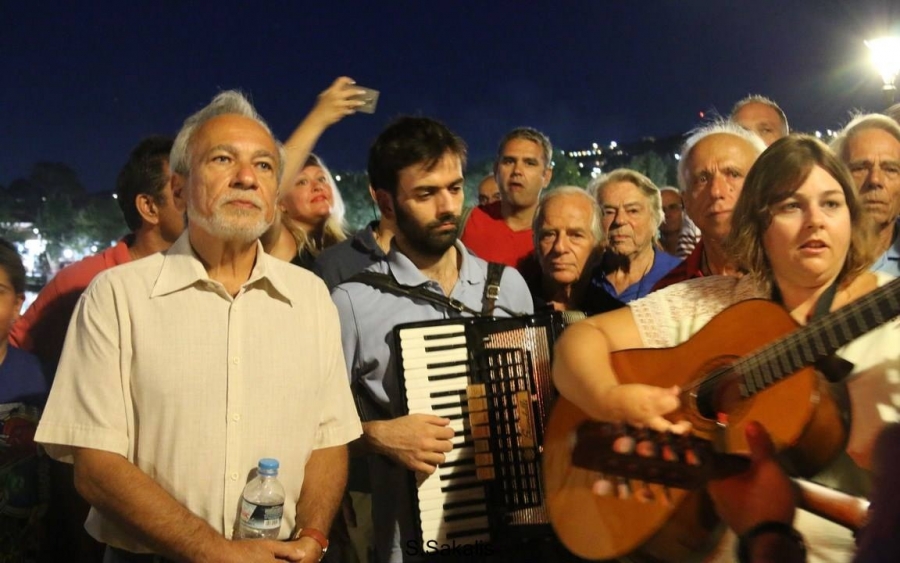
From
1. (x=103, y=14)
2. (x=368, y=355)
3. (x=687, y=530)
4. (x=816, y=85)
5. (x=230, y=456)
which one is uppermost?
(x=103, y=14)

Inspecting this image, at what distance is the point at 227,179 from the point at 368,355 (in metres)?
0.82

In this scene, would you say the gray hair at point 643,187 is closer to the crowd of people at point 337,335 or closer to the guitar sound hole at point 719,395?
the crowd of people at point 337,335

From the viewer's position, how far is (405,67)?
854 centimetres

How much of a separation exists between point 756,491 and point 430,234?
4.75ft

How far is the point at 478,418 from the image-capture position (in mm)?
2535

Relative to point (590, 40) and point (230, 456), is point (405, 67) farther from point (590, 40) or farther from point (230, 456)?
point (230, 456)

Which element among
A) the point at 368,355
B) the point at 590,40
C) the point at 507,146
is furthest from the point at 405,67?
the point at 368,355

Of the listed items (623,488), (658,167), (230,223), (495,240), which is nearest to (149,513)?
(230,223)

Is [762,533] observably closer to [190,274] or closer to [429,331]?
[429,331]

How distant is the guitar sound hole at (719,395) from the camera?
1.99 metres

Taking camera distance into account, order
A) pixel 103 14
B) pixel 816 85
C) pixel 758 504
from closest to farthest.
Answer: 1. pixel 758 504
2. pixel 816 85
3. pixel 103 14

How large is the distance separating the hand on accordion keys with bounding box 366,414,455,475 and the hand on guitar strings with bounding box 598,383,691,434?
61cm

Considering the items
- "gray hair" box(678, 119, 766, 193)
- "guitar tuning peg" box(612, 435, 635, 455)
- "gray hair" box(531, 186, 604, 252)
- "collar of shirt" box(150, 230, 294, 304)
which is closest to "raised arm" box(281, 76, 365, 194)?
"gray hair" box(531, 186, 604, 252)

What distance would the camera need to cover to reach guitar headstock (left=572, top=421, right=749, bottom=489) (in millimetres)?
1981
